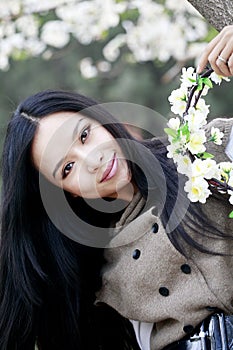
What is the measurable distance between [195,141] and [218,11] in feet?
1.12

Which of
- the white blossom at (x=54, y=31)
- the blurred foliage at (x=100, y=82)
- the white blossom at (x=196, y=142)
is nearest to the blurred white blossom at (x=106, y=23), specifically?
the white blossom at (x=54, y=31)

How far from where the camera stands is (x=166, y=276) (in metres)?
2.51

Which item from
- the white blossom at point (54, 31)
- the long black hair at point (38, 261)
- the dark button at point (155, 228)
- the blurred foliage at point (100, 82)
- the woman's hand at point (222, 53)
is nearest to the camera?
the woman's hand at point (222, 53)

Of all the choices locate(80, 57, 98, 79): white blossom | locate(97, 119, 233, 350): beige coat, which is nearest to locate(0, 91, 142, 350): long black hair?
locate(97, 119, 233, 350): beige coat

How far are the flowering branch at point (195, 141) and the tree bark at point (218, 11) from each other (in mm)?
128

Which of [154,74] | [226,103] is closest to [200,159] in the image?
[226,103]

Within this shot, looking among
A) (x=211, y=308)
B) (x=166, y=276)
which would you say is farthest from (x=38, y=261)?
(x=211, y=308)

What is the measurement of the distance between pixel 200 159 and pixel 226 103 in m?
9.97

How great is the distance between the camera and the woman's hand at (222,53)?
6.98 feet

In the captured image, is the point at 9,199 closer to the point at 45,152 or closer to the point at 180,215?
the point at 45,152

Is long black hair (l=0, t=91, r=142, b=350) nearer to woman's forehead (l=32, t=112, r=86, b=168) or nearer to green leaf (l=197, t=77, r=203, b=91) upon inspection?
woman's forehead (l=32, t=112, r=86, b=168)

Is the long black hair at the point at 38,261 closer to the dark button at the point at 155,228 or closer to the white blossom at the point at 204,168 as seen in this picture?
the dark button at the point at 155,228

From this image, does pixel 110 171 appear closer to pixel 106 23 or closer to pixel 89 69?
pixel 106 23

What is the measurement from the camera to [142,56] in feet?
19.3
